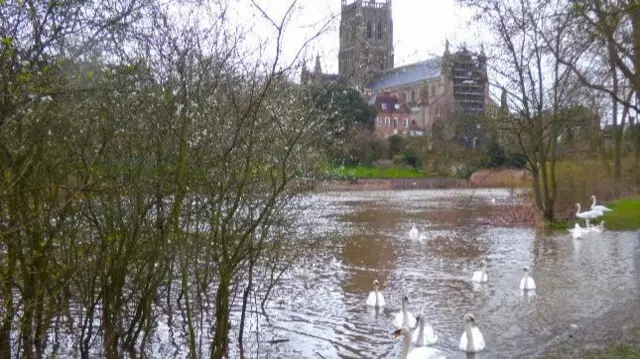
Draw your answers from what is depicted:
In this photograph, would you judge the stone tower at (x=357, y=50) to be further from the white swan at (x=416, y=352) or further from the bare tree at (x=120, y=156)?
the white swan at (x=416, y=352)

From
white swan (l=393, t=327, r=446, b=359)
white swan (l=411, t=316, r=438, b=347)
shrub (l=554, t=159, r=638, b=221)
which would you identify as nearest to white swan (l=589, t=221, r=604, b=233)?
shrub (l=554, t=159, r=638, b=221)

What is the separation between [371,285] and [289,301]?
2.82m

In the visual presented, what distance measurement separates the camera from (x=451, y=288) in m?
15.9

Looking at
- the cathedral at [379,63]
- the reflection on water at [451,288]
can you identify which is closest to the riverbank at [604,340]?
the reflection on water at [451,288]

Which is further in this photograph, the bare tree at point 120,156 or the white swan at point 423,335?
the white swan at point 423,335

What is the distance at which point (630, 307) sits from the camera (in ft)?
40.6

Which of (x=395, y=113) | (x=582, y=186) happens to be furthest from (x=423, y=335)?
(x=395, y=113)

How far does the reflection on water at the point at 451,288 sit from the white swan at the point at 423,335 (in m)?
0.26

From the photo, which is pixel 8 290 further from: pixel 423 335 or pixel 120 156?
pixel 423 335

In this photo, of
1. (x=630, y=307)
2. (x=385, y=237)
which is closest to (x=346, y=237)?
(x=385, y=237)

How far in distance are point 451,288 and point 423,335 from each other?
17.4ft

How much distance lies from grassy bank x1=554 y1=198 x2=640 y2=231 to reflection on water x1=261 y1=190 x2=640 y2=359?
1682mm

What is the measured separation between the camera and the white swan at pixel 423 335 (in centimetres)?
1070

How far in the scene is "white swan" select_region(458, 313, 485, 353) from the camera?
1053 centimetres
